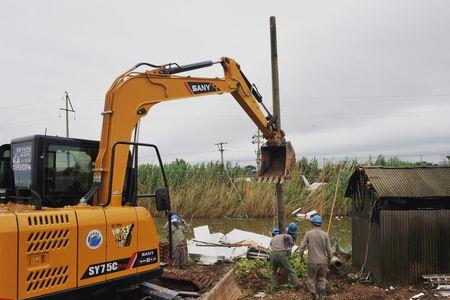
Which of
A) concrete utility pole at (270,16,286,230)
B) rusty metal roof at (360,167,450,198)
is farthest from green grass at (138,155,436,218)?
rusty metal roof at (360,167,450,198)

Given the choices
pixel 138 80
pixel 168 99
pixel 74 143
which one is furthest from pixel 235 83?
pixel 74 143

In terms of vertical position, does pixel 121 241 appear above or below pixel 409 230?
above

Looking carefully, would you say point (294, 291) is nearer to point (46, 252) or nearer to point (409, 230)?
point (409, 230)

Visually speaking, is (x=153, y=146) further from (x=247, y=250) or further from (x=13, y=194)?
(x=247, y=250)

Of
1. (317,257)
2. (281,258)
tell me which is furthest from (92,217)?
(281,258)

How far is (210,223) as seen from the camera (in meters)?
23.6

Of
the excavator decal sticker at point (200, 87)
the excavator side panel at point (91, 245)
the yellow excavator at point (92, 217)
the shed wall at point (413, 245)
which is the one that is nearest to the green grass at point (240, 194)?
the shed wall at point (413, 245)

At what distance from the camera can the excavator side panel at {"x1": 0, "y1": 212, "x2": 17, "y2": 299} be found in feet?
→ 14.5

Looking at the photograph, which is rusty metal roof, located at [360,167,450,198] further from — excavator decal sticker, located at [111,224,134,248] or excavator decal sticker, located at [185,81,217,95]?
excavator decal sticker, located at [111,224,134,248]

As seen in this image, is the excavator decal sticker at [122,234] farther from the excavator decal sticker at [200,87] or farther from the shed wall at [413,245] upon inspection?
the shed wall at [413,245]

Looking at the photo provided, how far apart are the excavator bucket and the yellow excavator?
10.9ft

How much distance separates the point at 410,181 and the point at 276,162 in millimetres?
3317

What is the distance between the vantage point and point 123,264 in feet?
18.4

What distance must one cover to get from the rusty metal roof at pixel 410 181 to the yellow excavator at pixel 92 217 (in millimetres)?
5497
